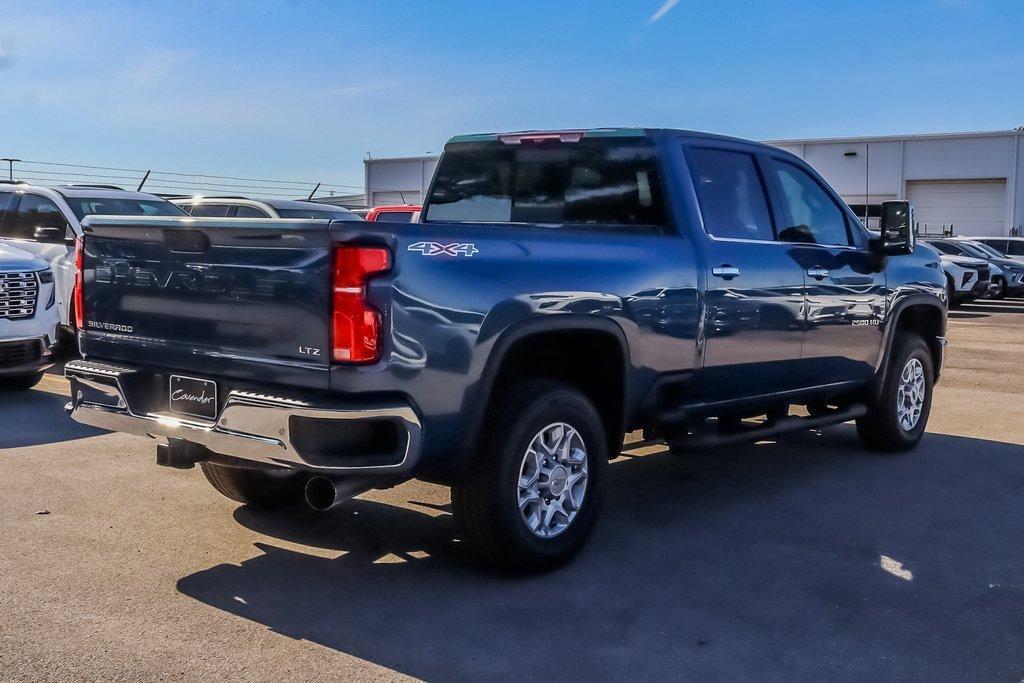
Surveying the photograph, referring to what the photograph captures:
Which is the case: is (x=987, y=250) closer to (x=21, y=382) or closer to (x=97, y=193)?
(x=97, y=193)

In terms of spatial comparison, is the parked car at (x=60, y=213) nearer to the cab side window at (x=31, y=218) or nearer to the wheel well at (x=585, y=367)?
the cab side window at (x=31, y=218)

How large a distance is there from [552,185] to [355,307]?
2221mm

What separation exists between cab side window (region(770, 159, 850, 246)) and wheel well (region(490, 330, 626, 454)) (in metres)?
1.69

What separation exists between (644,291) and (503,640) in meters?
1.86

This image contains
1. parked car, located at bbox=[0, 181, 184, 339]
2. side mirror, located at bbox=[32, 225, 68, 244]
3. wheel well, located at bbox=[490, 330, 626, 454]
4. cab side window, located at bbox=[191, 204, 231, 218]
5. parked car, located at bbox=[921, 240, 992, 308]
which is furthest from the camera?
parked car, located at bbox=[921, 240, 992, 308]

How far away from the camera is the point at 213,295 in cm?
440

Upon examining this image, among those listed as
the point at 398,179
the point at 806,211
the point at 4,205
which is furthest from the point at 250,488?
the point at 398,179

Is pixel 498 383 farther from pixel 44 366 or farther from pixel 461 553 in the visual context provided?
pixel 44 366

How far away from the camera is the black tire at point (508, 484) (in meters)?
4.51

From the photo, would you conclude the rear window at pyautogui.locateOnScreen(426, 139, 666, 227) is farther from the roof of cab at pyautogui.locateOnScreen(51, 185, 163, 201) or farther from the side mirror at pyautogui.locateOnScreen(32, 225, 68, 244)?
the roof of cab at pyautogui.locateOnScreen(51, 185, 163, 201)

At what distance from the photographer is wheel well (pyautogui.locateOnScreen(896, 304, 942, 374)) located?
782 cm

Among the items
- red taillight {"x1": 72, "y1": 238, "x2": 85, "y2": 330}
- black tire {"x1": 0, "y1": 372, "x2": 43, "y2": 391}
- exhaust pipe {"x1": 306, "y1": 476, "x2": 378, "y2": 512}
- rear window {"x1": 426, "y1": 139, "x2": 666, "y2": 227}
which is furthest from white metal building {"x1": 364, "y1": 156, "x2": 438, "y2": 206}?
exhaust pipe {"x1": 306, "y1": 476, "x2": 378, "y2": 512}

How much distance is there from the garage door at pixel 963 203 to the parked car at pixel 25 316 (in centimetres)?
3688

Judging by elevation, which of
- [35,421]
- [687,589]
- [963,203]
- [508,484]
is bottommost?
[687,589]
